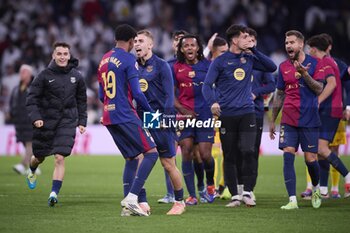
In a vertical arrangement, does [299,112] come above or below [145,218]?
above

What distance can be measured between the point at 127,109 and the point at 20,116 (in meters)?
8.95

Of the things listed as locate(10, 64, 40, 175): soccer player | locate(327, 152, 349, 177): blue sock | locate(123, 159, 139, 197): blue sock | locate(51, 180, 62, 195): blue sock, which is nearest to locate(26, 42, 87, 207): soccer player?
locate(51, 180, 62, 195): blue sock

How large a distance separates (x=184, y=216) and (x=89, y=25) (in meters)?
19.2

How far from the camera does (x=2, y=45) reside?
29.1 metres

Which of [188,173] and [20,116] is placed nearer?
[188,173]

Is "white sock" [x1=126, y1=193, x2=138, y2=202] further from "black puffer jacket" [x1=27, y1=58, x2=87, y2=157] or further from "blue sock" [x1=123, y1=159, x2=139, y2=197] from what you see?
"black puffer jacket" [x1=27, y1=58, x2=87, y2=157]

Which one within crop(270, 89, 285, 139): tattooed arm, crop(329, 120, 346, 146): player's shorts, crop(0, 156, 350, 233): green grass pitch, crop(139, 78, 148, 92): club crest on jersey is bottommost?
crop(0, 156, 350, 233): green grass pitch

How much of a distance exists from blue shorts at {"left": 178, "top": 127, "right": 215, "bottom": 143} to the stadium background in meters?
14.6

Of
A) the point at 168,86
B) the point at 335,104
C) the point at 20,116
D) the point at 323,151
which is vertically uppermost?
the point at 168,86

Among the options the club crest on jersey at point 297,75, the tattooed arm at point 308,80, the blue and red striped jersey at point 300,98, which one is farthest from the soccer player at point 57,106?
the tattooed arm at point 308,80

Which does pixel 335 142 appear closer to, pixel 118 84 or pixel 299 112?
pixel 299 112

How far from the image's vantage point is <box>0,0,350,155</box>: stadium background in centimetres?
2844

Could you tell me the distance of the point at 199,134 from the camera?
13.3 meters

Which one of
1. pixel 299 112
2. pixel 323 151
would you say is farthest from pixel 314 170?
pixel 323 151
